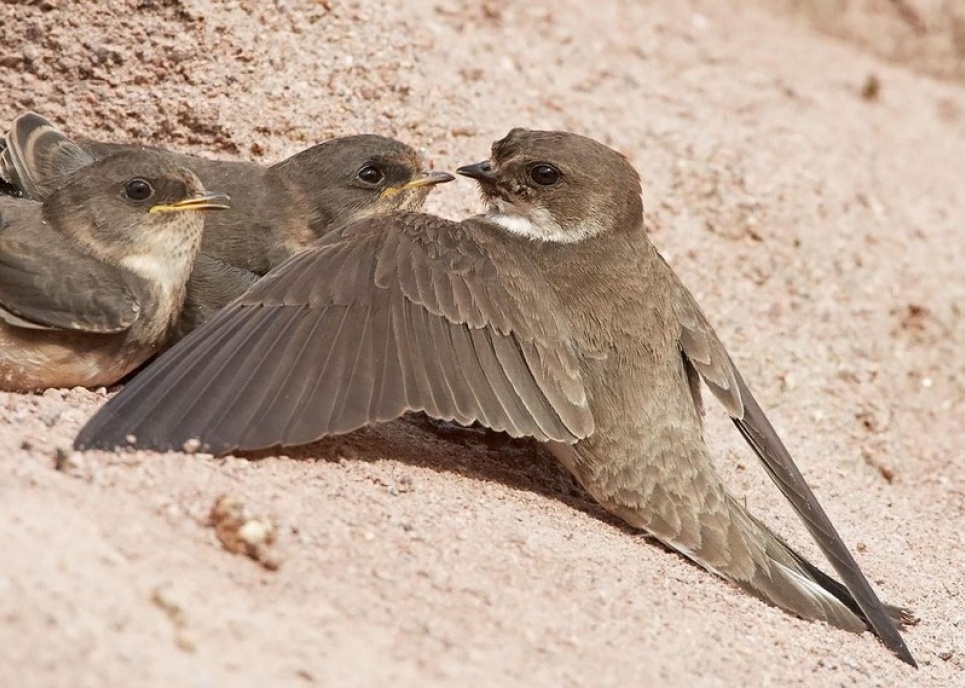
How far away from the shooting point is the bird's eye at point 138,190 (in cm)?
584

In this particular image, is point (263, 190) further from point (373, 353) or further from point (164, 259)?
point (373, 353)

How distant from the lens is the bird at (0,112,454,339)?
20.3 feet

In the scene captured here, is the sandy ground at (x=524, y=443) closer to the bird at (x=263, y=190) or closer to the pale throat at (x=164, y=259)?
the pale throat at (x=164, y=259)

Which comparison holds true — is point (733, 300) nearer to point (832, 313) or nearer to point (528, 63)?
point (832, 313)

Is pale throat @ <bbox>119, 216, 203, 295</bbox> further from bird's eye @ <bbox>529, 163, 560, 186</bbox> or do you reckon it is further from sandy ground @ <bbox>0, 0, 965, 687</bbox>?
bird's eye @ <bbox>529, 163, 560, 186</bbox>

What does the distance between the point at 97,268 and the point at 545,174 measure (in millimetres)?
1983

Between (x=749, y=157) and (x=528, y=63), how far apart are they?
1553 millimetres

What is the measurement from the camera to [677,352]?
238 inches

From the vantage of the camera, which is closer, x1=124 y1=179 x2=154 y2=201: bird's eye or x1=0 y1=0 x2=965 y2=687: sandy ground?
x1=0 y1=0 x2=965 y2=687: sandy ground

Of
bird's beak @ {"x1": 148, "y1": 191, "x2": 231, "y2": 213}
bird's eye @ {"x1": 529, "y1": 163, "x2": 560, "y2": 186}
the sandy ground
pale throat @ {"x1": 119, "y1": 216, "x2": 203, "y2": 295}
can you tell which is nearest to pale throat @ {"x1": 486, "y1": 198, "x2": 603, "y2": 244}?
bird's eye @ {"x1": 529, "y1": 163, "x2": 560, "y2": 186}

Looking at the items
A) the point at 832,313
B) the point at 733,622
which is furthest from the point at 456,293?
the point at 832,313

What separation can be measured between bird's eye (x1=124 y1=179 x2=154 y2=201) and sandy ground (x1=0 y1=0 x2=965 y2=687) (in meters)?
0.88

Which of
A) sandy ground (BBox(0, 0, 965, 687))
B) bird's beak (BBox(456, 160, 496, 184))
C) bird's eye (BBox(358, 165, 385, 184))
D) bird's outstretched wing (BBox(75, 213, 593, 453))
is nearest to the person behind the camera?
sandy ground (BBox(0, 0, 965, 687))

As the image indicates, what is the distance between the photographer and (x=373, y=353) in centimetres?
543
